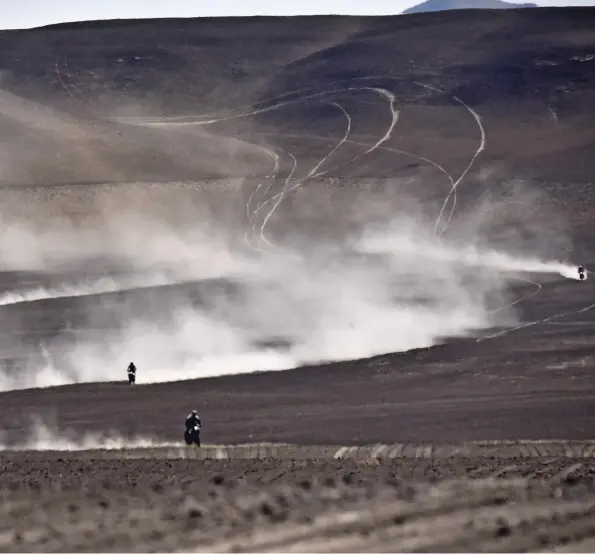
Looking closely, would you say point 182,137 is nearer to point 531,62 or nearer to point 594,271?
point 531,62

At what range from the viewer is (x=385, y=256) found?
48750 millimetres

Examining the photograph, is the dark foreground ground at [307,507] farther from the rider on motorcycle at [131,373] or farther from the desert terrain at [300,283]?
the rider on motorcycle at [131,373]

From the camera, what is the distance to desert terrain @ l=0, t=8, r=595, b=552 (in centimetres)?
1445

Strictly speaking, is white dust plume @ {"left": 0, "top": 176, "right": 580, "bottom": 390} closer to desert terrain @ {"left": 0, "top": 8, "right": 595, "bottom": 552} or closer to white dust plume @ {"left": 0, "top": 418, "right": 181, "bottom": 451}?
desert terrain @ {"left": 0, "top": 8, "right": 595, "bottom": 552}

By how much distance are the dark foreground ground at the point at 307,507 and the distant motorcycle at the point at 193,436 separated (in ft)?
12.6

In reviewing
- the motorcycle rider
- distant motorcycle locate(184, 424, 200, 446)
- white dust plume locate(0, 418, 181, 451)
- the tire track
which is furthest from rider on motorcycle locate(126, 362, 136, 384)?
distant motorcycle locate(184, 424, 200, 446)

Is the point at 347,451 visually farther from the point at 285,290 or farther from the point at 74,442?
the point at 285,290

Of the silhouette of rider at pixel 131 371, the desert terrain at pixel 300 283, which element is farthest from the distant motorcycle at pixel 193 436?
the silhouette of rider at pixel 131 371

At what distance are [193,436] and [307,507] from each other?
7569 millimetres

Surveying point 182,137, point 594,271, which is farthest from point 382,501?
point 182,137

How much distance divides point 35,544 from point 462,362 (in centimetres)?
1803

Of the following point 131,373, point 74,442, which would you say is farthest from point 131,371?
point 74,442

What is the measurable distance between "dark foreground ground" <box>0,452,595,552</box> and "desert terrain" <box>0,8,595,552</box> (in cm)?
5

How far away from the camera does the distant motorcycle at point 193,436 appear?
2123 centimetres
